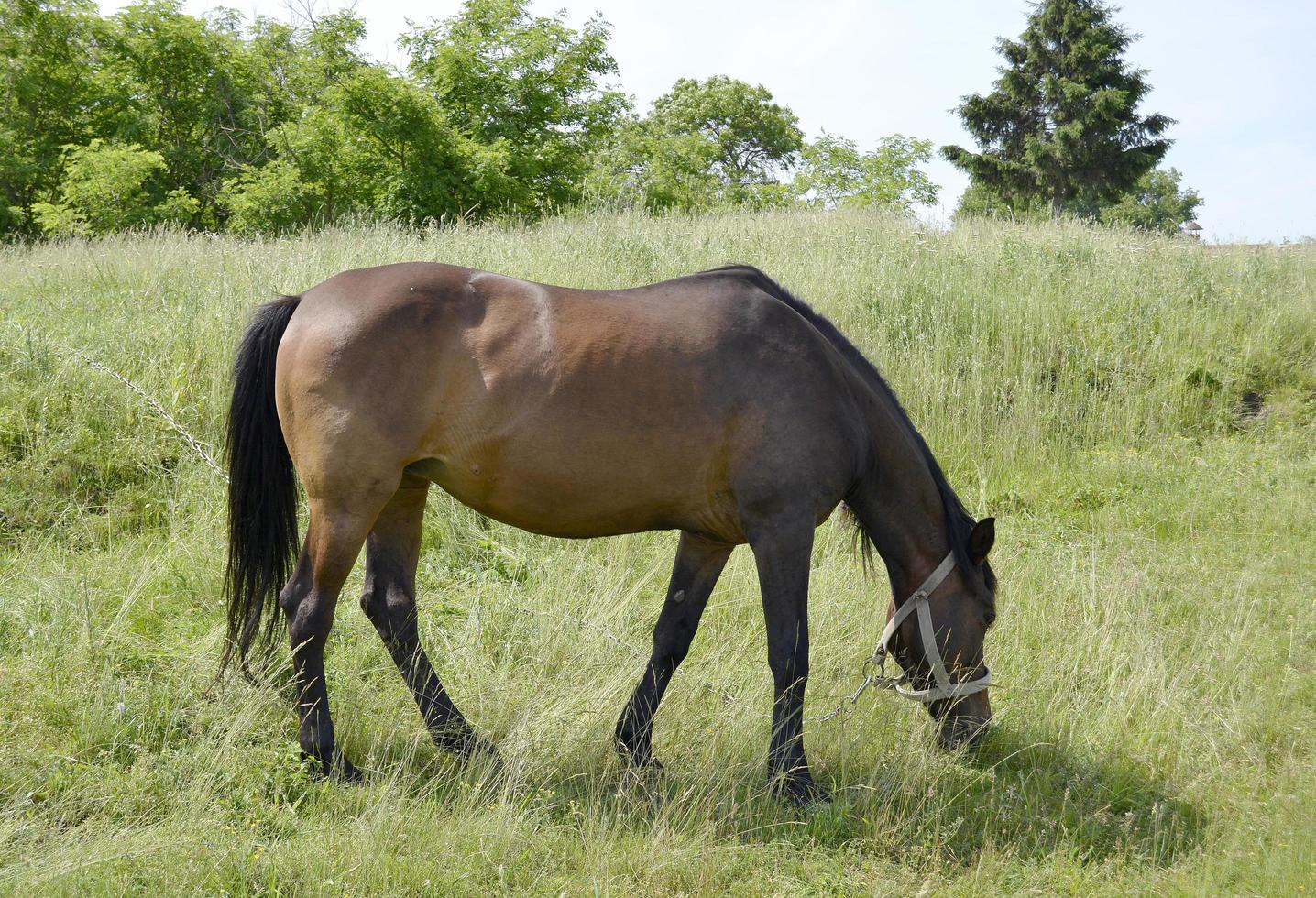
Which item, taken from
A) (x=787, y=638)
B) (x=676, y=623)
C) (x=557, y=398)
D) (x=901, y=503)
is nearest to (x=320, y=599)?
(x=557, y=398)

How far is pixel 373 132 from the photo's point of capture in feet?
53.6

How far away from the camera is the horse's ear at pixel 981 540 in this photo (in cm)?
385

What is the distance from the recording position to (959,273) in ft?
32.7

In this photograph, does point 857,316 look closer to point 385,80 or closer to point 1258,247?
point 1258,247

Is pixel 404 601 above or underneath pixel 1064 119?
underneath

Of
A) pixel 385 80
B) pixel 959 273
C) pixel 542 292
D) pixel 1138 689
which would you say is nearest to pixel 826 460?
pixel 542 292

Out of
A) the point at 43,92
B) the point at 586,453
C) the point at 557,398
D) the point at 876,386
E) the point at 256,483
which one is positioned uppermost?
the point at 43,92

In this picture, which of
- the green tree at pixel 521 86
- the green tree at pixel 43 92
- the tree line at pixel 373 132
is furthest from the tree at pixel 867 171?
the green tree at pixel 43 92

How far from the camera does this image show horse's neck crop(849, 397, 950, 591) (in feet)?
13.0

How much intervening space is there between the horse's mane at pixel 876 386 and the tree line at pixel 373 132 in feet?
25.5

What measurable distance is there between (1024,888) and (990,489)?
4.85 meters

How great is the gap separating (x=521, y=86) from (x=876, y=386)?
1612 cm

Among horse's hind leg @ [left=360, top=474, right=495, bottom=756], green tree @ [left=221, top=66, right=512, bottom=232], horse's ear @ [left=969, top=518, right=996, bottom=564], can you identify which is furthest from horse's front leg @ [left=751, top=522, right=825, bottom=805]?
green tree @ [left=221, top=66, right=512, bottom=232]

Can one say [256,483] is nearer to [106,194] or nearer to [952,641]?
[952,641]
